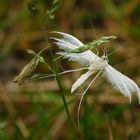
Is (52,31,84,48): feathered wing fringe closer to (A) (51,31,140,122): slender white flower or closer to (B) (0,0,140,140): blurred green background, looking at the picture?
(A) (51,31,140,122): slender white flower

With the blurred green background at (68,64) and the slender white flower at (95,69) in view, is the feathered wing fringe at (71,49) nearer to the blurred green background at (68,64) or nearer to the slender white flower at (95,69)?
the slender white flower at (95,69)

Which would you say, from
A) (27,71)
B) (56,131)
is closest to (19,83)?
(27,71)

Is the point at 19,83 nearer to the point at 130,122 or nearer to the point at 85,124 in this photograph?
the point at 85,124

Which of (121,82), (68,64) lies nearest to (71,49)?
(121,82)

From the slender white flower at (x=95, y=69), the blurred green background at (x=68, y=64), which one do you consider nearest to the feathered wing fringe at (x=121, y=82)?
the slender white flower at (x=95, y=69)

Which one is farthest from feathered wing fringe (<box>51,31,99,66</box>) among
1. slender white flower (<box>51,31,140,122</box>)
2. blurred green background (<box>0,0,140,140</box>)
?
blurred green background (<box>0,0,140,140</box>)
